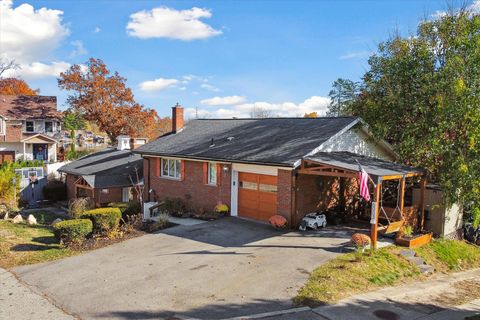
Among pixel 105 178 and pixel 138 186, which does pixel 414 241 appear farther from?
pixel 105 178

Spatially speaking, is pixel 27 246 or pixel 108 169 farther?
pixel 108 169

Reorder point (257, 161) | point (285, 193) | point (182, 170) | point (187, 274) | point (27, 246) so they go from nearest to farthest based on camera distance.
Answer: point (187, 274), point (27, 246), point (285, 193), point (257, 161), point (182, 170)

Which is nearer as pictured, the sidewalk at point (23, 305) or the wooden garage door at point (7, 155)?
the sidewalk at point (23, 305)

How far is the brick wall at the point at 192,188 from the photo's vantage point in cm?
1878

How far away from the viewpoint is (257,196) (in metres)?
17.5

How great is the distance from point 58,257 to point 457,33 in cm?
1830

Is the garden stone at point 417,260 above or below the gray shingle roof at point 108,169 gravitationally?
below

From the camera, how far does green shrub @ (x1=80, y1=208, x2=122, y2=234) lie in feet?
49.8

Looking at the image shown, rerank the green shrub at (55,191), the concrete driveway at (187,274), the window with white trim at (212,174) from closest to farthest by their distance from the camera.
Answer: the concrete driveway at (187,274) → the window with white trim at (212,174) → the green shrub at (55,191)

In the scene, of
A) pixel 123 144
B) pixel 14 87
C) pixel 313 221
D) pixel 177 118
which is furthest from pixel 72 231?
pixel 14 87

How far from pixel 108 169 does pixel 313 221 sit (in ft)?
50.8

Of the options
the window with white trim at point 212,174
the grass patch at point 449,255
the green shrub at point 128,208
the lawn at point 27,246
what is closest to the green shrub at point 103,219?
the lawn at point 27,246

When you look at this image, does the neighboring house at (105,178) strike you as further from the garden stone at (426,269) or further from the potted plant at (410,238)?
the garden stone at (426,269)

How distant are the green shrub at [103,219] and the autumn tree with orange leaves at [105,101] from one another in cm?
3167
